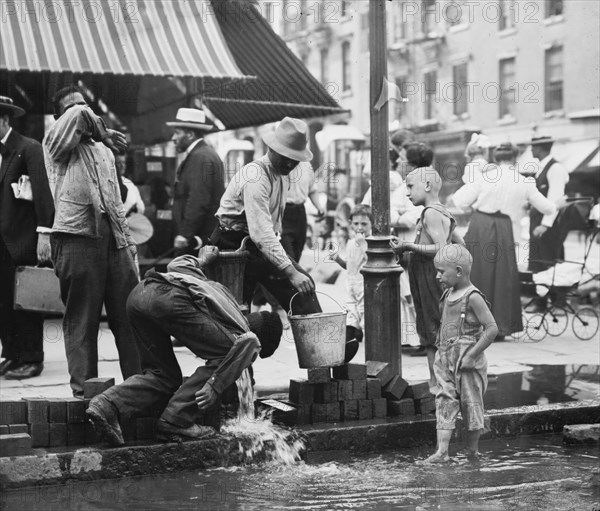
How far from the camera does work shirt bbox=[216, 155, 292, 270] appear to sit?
6863mm

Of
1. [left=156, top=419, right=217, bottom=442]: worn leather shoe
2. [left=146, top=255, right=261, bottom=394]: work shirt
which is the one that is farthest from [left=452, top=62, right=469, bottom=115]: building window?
[left=156, top=419, right=217, bottom=442]: worn leather shoe

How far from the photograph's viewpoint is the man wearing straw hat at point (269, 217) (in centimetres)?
687

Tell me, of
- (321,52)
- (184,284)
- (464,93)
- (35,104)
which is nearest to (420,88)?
(464,93)

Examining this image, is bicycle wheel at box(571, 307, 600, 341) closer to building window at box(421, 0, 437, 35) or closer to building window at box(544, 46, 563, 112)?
building window at box(544, 46, 563, 112)

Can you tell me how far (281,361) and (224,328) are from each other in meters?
3.32

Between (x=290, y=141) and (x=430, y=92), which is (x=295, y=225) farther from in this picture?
(x=430, y=92)

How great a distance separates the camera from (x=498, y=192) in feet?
34.7

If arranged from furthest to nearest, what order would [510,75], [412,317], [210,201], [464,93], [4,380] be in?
[464,93] < [510,75] < [412,317] < [210,201] < [4,380]

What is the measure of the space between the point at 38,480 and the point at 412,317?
5.32m

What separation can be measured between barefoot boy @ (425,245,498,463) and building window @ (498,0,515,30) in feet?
97.7

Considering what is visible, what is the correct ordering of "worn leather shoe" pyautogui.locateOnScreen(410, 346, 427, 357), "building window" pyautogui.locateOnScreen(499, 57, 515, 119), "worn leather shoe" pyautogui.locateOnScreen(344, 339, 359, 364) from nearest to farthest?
"worn leather shoe" pyautogui.locateOnScreen(344, 339, 359, 364)
"worn leather shoe" pyautogui.locateOnScreen(410, 346, 427, 357)
"building window" pyautogui.locateOnScreen(499, 57, 515, 119)

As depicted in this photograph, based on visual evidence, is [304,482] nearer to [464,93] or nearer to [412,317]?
[412,317]

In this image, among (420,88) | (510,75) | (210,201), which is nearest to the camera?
(210,201)

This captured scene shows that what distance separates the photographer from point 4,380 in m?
8.38
